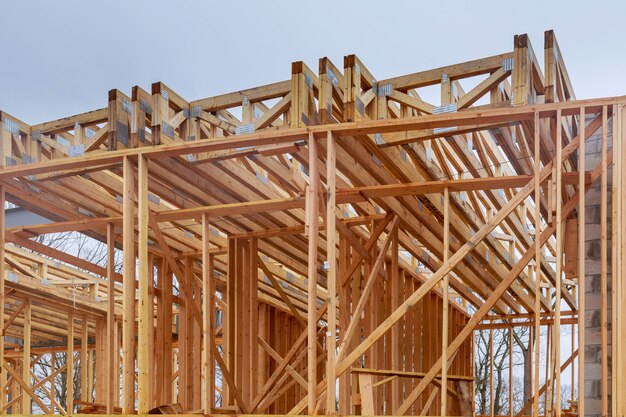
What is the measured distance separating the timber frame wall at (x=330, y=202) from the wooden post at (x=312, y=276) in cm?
3

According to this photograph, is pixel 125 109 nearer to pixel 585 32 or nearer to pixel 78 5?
pixel 585 32

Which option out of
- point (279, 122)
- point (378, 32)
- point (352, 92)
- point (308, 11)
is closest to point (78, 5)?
point (308, 11)

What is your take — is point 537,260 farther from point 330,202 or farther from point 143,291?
point 143,291

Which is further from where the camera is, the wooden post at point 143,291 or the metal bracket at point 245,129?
the metal bracket at point 245,129

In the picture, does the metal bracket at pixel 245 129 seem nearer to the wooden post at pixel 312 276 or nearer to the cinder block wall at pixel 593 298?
the wooden post at pixel 312 276

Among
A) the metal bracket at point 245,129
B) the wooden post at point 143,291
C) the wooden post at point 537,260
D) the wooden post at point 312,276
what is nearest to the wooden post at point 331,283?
the wooden post at point 312,276

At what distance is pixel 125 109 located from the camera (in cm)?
1218

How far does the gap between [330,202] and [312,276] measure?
89cm

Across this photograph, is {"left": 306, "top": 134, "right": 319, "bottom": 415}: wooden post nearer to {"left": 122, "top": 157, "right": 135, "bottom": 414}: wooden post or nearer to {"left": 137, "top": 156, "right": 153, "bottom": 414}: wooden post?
{"left": 137, "top": 156, "right": 153, "bottom": 414}: wooden post

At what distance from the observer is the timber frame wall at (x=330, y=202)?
10.3 m

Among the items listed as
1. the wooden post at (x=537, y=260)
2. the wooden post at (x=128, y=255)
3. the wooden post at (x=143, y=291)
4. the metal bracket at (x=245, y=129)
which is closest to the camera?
the wooden post at (x=537, y=260)

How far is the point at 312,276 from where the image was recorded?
10.4 m

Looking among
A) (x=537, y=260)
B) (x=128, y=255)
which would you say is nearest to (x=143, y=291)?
(x=128, y=255)

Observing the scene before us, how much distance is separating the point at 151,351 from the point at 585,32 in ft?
95.6
